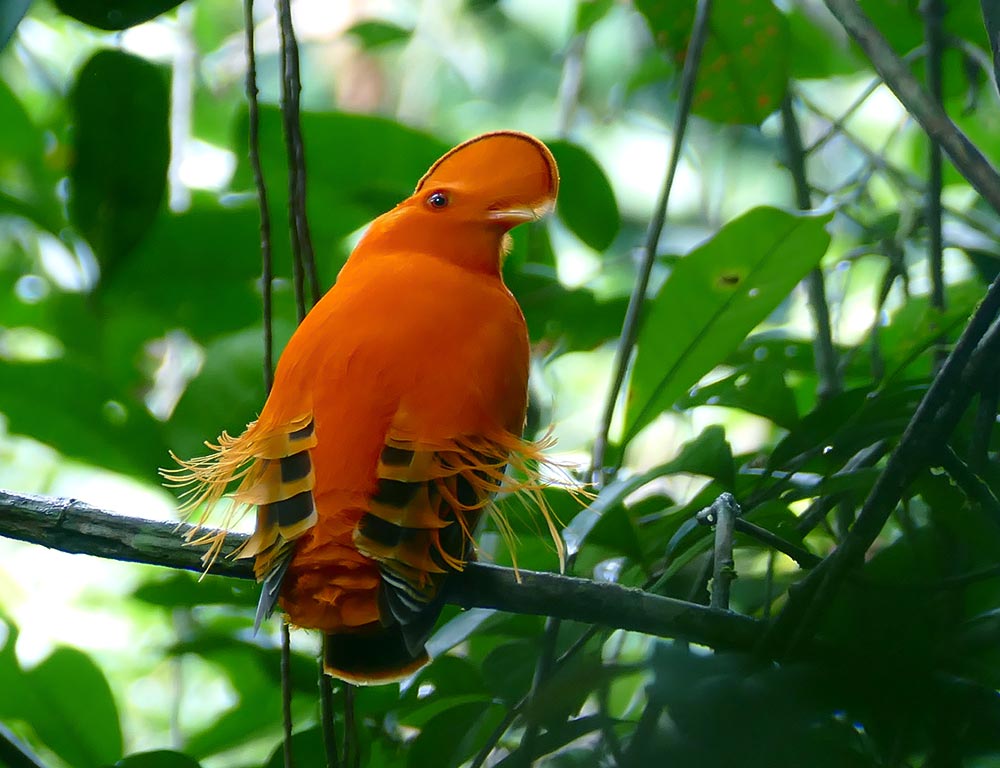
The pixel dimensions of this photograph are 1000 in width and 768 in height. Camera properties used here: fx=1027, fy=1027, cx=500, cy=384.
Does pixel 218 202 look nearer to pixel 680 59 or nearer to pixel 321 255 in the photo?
pixel 321 255

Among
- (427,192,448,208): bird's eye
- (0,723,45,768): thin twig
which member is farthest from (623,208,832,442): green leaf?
(0,723,45,768): thin twig

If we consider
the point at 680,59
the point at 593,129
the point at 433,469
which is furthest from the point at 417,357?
the point at 593,129

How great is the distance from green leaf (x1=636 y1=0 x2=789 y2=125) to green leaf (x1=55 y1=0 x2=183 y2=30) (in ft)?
2.88

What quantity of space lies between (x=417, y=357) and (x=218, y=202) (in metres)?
1.07

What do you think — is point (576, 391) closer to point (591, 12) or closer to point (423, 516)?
point (591, 12)

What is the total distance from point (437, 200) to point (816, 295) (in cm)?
61

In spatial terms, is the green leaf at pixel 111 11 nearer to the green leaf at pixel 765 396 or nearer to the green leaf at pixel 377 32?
the green leaf at pixel 765 396

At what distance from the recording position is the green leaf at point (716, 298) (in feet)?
3.95

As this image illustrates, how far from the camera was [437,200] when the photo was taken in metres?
1.20

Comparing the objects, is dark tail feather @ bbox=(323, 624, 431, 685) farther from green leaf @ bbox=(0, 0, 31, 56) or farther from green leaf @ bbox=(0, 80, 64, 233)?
green leaf @ bbox=(0, 80, 64, 233)

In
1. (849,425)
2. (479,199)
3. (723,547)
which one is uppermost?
(479,199)

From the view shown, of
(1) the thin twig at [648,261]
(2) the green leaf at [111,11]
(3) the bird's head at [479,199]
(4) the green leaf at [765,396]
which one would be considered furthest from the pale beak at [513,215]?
(2) the green leaf at [111,11]

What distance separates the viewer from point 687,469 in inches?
40.9

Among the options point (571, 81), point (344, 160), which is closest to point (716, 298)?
point (344, 160)
